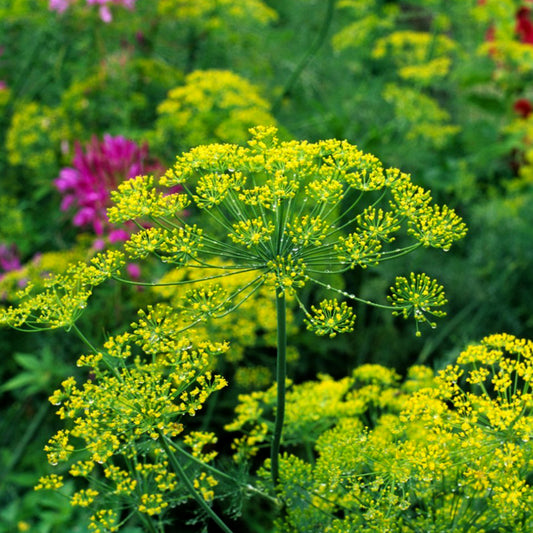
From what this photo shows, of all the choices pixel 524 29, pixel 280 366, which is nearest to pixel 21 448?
pixel 280 366

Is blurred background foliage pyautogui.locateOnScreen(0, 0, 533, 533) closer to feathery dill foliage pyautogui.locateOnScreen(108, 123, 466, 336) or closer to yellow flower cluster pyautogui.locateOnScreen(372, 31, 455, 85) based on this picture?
yellow flower cluster pyautogui.locateOnScreen(372, 31, 455, 85)

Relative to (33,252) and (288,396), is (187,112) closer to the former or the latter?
(33,252)

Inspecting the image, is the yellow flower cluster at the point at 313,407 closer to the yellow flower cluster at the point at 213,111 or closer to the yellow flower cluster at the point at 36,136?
the yellow flower cluster at the point at 213,111

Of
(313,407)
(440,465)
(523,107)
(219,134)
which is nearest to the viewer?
(440,465)

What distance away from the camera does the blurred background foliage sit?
8.45 ft

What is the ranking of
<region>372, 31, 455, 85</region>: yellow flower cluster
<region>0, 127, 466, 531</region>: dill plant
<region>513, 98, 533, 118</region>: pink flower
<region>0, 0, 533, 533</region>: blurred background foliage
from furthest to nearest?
<region>513, 98, 533, 118</region>: pink flower → <region>372, 31, 455, 85</region>: yellow flower cluster → <region>0, 0, 533, 533</region>: blurred background foliage → <region>0, 127, 466, 531</region>: dill plant

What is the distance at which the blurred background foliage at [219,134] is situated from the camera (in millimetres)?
2576

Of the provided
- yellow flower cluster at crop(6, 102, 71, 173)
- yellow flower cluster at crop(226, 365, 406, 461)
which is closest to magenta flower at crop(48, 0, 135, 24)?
yellow flower cluster at crop(6, 102, 71, 173)

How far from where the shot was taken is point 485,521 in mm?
1147

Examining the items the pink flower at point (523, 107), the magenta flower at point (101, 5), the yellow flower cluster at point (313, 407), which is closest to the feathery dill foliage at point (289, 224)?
the yellow flower cluster at point (313, 407)

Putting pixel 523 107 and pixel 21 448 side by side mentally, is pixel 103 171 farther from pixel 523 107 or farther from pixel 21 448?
pixel 523 107

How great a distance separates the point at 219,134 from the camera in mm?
2428

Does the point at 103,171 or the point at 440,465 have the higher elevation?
the point at 440,465

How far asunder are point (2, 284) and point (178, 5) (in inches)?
68.9
